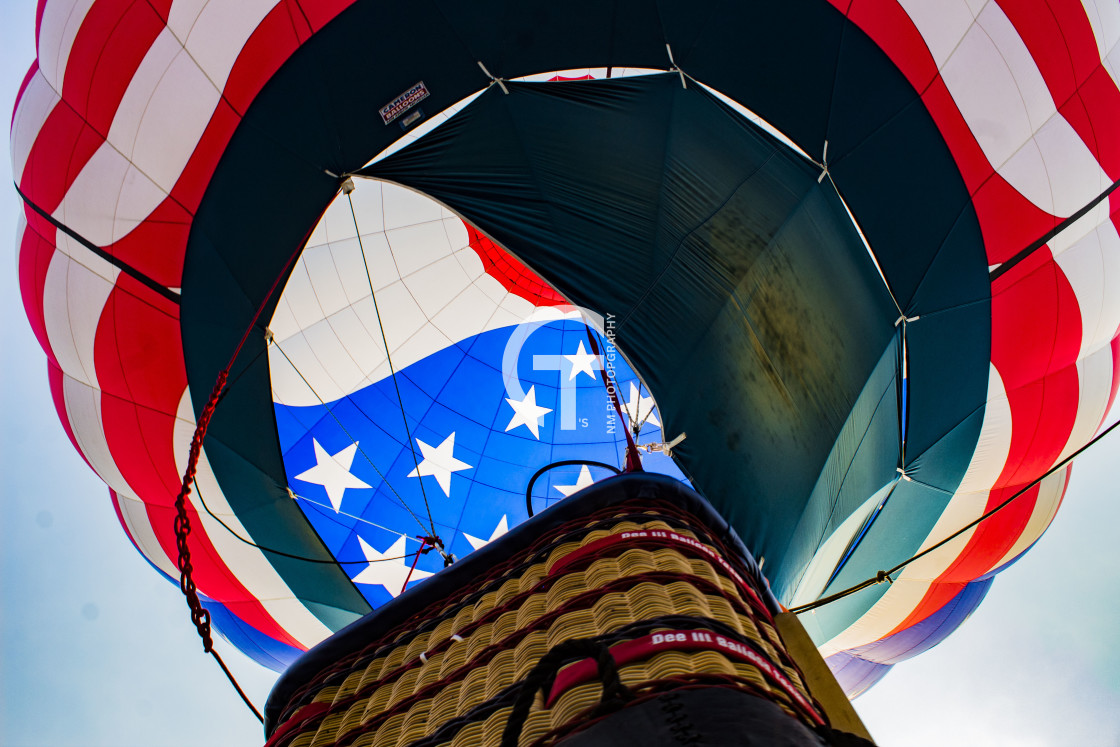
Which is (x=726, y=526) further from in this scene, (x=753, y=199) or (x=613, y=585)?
(x=753, y=199)

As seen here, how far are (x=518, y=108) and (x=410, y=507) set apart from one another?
3044 mm

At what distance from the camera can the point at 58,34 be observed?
10.1 ft

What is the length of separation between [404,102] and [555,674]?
2365 millimetres

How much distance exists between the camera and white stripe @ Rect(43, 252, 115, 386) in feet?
10.7

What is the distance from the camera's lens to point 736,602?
1041 millimetres

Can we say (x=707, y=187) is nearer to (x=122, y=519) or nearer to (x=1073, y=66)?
(x=1073, y=66)

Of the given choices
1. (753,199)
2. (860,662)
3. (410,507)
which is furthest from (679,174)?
(860,662)

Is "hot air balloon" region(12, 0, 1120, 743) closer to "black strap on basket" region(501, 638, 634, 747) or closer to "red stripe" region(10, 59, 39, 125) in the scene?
"red stripe" region(10, 59, 39, 125)

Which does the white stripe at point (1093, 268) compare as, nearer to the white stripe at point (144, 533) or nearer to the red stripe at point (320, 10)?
the red stripe at point (320, 10)

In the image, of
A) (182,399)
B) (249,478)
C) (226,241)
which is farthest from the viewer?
(249,478)

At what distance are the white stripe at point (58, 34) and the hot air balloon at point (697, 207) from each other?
1 centimetres

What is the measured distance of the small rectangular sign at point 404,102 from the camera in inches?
107

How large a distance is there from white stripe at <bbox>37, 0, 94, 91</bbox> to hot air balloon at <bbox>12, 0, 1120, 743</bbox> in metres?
0.01

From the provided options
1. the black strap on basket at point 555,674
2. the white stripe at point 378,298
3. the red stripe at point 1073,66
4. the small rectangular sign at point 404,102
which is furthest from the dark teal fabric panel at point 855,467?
the white stripe at point 378,298
